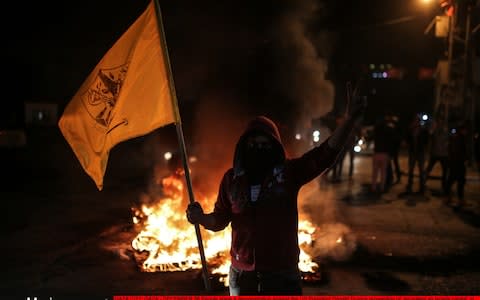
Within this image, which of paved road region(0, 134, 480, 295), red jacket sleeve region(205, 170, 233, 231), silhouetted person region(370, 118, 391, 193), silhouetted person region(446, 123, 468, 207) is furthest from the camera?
silhouetted person region(370, 118, 391, 193)

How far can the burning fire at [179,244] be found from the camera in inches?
228

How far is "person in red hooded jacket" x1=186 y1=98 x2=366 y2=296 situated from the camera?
8.96 feet

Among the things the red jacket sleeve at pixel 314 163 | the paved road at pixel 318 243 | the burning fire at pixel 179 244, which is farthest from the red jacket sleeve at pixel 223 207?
the burning fire at pixel 179 244

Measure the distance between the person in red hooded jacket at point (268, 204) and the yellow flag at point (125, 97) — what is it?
2.09 feet

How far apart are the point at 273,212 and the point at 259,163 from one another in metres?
0.29

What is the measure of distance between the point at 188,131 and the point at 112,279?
4.84 m

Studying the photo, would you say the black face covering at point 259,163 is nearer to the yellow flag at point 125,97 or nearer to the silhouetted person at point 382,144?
the yellow flag at point 125,97

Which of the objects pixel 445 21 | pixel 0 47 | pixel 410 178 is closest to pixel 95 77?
pixel 410 178

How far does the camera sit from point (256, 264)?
2.75 metres

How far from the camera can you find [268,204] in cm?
273

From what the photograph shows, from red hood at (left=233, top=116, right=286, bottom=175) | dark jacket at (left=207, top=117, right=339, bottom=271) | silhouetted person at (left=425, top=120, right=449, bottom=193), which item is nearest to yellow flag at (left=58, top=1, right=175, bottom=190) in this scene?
red hood at (left=233, top=116, right=286, bottom=175)

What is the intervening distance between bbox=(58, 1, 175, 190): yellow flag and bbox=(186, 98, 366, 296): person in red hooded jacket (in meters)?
0.64

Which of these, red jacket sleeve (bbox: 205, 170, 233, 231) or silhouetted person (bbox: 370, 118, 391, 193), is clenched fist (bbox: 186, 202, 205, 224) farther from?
silhouetted person (bbox: 370, 118, 391, 193)

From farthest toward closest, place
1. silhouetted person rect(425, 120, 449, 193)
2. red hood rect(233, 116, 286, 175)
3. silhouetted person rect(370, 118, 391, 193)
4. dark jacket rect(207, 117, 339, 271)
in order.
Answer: silhouetted person rect(425, 120, 449, 193)
silhouetted person rect(370, 118, 391, 193)
red hood rect(233, 116, 286, 175)
dark jacket rect(207, 117, 339, 271)
